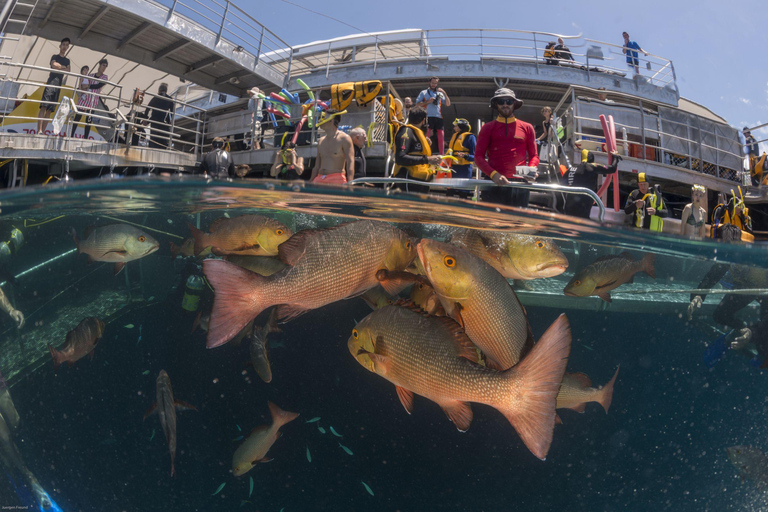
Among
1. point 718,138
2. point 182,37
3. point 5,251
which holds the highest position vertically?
point 182,37

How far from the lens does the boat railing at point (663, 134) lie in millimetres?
13711

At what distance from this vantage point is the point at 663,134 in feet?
45.0

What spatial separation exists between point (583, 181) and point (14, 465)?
8.43 meters

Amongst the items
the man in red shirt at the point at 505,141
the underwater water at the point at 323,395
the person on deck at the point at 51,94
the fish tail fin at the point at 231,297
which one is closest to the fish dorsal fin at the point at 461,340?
the fish tail fin at the point at 231,297

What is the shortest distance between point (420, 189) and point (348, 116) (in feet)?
20.3

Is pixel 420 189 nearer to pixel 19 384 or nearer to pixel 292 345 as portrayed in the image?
pixel 292 345

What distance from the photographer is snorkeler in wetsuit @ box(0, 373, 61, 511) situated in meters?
3.47

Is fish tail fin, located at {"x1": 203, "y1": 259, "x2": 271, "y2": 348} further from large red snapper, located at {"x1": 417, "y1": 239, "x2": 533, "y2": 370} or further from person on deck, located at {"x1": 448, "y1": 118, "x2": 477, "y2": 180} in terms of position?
person on deck, located at {"x1": 448, "y1": 118, "x2": 477, "y2": 180}

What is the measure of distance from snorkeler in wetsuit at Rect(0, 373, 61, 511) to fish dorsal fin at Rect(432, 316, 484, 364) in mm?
3694

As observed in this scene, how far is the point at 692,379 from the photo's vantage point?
4285 millimetres

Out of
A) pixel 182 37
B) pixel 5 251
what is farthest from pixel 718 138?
pixel 5 251

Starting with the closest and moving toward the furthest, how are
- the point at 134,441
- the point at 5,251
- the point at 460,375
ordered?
the point at 460,375, the point at 134,441, the point at 5,251

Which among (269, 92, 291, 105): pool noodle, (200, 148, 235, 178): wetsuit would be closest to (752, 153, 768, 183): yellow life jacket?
(269, 92, 291, 105): pool noodle

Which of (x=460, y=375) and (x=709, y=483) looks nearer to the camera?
(x=460, y=375)
